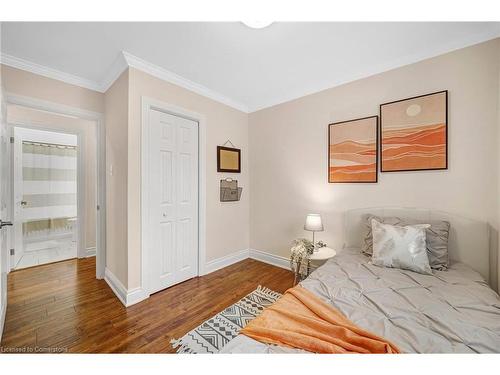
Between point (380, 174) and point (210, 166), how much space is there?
212 cm

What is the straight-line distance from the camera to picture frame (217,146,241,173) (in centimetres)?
305

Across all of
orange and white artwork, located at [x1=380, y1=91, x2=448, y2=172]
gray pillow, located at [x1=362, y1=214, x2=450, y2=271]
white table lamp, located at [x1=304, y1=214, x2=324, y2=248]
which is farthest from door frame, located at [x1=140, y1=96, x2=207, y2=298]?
gray pillow, located at [x1=362, y1=214, x2=450, y2=271]

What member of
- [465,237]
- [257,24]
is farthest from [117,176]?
[465,237]

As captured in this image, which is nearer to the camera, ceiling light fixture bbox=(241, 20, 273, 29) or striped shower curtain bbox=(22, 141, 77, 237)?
ceiling light fixture bbox=(241, 20, 273, 29)

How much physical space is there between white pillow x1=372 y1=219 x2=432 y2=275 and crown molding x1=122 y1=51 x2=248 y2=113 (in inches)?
103

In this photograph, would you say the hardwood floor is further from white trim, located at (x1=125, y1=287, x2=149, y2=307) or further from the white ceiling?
the white ceiling

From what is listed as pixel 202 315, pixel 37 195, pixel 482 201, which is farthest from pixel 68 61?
pixel 482 201

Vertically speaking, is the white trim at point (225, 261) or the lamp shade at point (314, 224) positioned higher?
the lamp shade at point (314, 224)

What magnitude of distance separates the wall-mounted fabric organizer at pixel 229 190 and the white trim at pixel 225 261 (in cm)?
87

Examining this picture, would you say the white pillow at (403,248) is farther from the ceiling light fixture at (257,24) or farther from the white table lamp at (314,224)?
the ceiling light fixture at (257,24)

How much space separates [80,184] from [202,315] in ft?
10.1

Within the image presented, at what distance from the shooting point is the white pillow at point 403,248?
64.4 inches

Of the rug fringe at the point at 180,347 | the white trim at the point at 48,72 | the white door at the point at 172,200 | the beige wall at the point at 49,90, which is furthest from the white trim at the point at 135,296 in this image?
the white trim at the point at 48,72

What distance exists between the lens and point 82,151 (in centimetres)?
348
